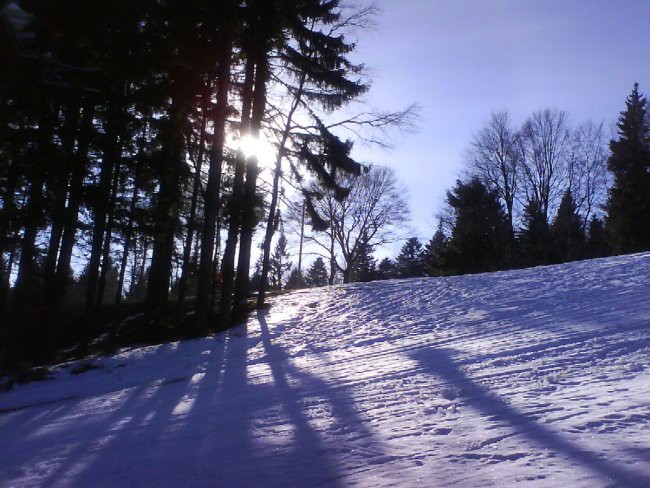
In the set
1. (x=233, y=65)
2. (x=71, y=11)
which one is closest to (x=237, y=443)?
(x=71, y=11)

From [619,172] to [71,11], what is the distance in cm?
3275

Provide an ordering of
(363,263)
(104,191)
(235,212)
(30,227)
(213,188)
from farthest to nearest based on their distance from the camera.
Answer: (363,263), (235,212), (213,188), (104,191), (30,227)

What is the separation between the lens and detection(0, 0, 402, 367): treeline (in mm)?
13984

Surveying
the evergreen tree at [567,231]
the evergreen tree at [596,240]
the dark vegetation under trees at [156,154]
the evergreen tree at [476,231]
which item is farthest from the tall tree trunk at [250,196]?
the evergreen tree at [596,240]

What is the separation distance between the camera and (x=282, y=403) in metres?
8.22

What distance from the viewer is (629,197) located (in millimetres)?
34625

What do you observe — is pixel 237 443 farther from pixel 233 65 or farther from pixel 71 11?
pixel 233 65

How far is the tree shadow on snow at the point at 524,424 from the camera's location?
14.7 ft

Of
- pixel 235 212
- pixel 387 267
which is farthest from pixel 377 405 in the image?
pixel 387 267

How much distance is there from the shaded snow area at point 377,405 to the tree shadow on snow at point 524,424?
A: 20 millimetres

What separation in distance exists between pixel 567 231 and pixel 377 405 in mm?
37712

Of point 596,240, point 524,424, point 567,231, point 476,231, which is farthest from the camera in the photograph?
point 596,240

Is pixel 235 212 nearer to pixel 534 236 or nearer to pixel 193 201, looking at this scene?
pixel 193 201

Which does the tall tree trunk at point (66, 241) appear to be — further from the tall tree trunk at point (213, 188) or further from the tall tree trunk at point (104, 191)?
the tall tree trunk at point (213, 188)
